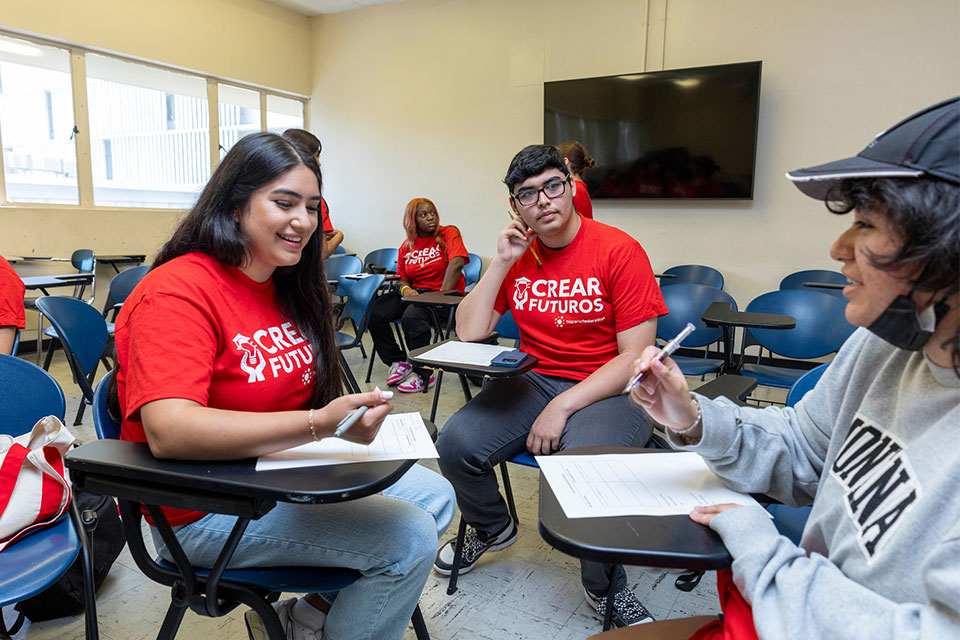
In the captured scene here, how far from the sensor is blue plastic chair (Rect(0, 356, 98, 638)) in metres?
1.09

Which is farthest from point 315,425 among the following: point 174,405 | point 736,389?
point 736,389

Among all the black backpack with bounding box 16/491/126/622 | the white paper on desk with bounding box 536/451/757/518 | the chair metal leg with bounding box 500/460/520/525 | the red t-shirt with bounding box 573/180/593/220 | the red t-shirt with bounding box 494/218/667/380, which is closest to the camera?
the white paper on desk with bounding box 536/451/757/518

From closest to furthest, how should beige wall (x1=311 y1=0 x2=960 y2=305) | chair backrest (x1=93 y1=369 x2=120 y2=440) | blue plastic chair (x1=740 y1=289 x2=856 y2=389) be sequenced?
chair backrest (x1=93 y1=369 x2=120 y2=440) → blue plastic chair (x1=740 y1=289 x2=856 y2=389) → beige wall (x1=311 y1=0 x2=960 y2=305)

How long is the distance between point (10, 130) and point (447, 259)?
3607 mm

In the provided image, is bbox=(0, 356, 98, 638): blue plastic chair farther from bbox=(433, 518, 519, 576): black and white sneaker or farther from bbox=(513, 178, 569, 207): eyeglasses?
bbox=(513, 178, 569, 207): eyeglasses

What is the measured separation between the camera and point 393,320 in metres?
A: 4.45

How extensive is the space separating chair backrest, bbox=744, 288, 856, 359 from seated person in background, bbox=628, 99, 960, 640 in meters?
2.11

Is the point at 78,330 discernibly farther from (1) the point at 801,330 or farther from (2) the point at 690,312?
(1) the point at 801,330

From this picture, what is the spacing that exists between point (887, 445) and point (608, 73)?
5.06m

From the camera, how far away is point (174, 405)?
97 cm

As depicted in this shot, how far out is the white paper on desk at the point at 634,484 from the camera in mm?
845

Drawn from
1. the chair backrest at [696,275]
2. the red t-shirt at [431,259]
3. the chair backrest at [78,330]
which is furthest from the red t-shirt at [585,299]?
the chair backrest at [696,275]

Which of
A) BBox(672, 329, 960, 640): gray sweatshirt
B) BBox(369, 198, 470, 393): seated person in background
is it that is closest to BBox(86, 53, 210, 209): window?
BBox(369, 198, 470, 393): seated person in background

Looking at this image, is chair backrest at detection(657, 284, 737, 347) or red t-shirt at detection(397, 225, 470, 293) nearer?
chair backrest at detection(657, 284, 737, 347)
